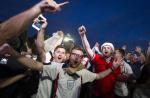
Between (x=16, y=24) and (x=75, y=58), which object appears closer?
(x=16, y=24)

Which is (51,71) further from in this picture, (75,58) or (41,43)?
(41,43)

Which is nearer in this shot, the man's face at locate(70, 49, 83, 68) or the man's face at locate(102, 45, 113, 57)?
the man's face at locate(70, 49, 83, 68)

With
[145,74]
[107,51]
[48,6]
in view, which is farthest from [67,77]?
[48,6]

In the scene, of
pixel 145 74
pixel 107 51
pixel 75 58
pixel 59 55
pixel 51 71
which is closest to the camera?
pixel 51 71

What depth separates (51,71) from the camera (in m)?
4.88

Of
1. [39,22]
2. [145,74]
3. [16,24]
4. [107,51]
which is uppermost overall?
[39,22]

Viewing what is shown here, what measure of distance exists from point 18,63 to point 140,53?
4.77 m

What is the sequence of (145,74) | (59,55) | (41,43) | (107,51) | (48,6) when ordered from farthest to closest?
(107,51) < (59,55) < (41,43) < (145,74) < (48,6)

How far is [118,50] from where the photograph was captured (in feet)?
21.9

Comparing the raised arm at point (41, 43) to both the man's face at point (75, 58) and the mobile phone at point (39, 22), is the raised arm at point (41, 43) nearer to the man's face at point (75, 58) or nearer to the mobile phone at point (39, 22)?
the mobile phone at point (39, 22)

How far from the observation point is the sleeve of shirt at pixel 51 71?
4824mm

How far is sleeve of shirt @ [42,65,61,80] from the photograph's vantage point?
4.82 meters

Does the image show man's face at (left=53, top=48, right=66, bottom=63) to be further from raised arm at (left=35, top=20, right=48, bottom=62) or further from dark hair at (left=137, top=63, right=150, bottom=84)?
dark hair at (left=137, top=63, right=150, bottom=84)

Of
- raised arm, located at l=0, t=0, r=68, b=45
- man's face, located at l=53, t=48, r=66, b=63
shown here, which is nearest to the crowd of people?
man's face, located at l=53, t=48, r=66, b=63
